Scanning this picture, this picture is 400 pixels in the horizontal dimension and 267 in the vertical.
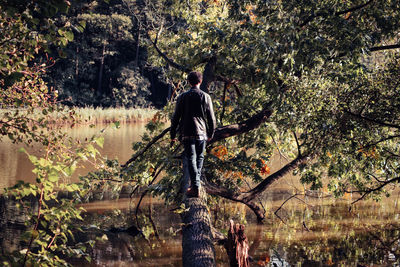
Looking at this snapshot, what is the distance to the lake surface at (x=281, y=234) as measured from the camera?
6480mm

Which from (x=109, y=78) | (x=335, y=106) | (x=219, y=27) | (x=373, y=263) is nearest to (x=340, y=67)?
(x=335, y=106)

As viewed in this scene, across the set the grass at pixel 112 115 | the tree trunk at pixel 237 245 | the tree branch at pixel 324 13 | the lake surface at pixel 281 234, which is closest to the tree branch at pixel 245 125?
the tree branch at pixel 324 13

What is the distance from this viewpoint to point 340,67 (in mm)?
6801

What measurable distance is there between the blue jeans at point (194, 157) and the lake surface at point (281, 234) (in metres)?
0.76

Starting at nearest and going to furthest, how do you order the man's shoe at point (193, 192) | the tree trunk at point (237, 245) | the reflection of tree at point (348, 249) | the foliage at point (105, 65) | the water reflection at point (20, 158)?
the tree trunk at point (237, 245)
the man's shoe at point (193, 192)
the reflection of tree at point (348, 249)
the water reflection at point (20, 158)
the foliage at point (105, 65)

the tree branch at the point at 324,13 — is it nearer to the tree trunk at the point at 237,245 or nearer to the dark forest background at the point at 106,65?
the tree trunk at the point at 237,245

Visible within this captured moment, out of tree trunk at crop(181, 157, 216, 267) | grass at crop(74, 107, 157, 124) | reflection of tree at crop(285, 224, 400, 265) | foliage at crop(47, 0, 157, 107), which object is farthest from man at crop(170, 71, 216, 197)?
foliage at crop(47, 0, 157, 107)

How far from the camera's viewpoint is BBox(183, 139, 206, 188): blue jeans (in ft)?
17.3

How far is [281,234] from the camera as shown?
7715 mm

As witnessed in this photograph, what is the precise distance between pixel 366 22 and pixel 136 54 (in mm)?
37476

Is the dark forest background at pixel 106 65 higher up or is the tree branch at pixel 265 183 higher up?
the dark forest background at pixel 106 65

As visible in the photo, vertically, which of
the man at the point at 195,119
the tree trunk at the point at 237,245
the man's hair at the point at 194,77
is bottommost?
the tree trunk at the point at 237,245

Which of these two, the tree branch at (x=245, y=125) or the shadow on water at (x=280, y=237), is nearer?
the shadow on water at (x=280, y=237)

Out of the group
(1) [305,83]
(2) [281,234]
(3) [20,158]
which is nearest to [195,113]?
(1) [305,83]
